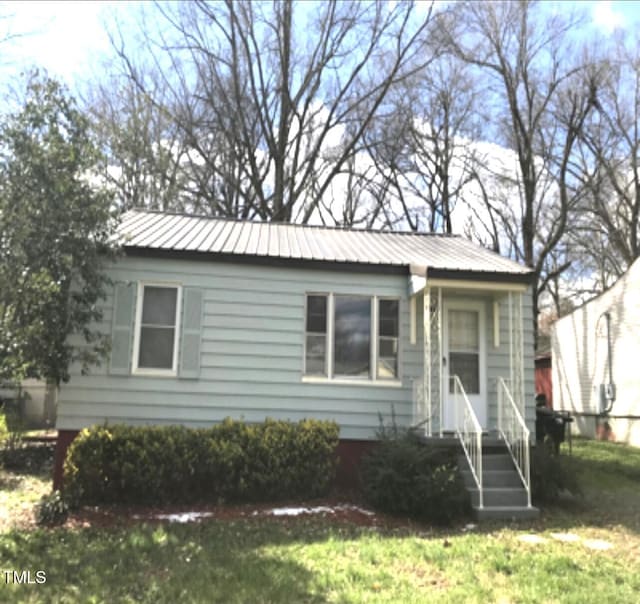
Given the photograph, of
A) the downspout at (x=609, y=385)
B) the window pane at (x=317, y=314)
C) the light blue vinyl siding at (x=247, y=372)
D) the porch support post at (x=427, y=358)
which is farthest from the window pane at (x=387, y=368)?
the downspout at (x=609, y=385)

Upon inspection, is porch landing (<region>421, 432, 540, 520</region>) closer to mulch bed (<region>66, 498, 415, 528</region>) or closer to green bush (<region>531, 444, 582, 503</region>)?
green bush (<region>531, 444, 582, 503</region>)

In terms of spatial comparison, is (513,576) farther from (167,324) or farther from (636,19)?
(636,19)

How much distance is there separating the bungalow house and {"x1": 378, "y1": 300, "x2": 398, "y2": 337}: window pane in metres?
0.02

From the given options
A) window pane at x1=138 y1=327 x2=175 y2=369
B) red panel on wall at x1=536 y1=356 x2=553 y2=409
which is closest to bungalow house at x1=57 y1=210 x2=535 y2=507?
window pane at x1=138 y1=327 x2=175 y2=369

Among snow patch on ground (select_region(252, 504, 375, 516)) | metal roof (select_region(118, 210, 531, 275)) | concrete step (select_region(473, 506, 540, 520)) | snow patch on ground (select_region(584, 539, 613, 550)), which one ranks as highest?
metal roof (select_region(118, 210, 531, 275))

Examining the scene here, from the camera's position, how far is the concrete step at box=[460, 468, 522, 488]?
7.44m

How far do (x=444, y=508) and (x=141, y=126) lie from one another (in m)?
17.3

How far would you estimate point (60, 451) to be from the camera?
7.75m

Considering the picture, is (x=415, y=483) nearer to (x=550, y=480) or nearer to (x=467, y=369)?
(x=550, y=480)

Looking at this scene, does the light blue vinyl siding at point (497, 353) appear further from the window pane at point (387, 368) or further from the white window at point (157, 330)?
the white window at point (157, 330)

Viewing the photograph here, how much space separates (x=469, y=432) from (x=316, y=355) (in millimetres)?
2526

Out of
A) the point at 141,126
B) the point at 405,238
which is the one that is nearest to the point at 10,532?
the point at 405,238

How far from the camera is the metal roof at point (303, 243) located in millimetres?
8688

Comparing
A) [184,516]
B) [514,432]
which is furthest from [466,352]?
[184,516]
